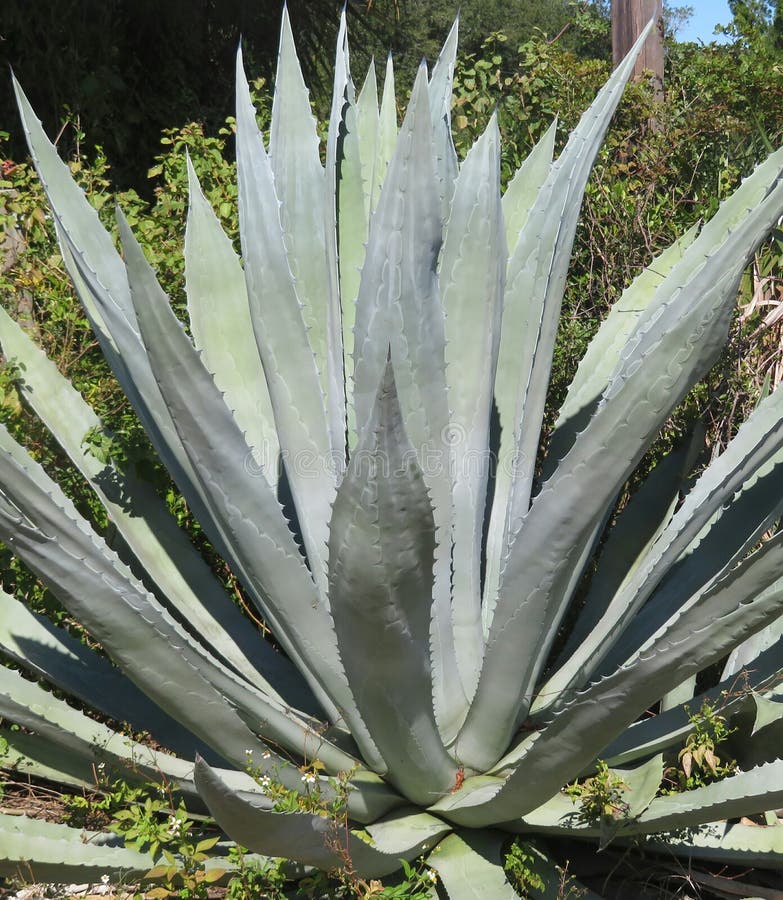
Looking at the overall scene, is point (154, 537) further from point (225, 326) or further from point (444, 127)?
point (444, 127)

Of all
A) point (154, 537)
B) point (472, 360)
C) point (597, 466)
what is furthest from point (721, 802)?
point (154, 537)

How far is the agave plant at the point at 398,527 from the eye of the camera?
1646mm

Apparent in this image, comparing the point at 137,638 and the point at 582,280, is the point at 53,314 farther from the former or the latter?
the point at 137,638

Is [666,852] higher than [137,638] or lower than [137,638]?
lower

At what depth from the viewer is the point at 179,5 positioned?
5.97 meters

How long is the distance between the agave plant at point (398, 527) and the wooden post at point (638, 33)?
143cm

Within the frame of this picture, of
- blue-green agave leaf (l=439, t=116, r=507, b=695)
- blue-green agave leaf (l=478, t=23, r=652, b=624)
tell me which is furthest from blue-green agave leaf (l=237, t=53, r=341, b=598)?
blue-green agave leaf (l=478, t=23, r=652, b=624)

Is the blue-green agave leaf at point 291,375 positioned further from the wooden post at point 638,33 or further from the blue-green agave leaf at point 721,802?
the wooden post at point 638,33

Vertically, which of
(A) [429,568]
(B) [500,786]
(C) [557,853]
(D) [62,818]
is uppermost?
(A) [429,568]

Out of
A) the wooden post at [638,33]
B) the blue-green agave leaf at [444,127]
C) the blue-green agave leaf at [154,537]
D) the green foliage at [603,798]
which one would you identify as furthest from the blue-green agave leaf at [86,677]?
the wooden post at [638,33]

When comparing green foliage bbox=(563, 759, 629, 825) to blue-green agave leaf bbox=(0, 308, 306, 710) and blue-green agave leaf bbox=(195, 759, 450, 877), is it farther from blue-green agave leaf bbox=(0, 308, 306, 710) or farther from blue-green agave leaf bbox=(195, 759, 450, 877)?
blue-green agave leaf bbox=(0, 308, 306, 710)

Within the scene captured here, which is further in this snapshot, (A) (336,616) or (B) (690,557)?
(B) (690,557)

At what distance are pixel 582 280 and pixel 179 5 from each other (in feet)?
12.4

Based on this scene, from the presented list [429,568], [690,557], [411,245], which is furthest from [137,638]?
[690,557]
